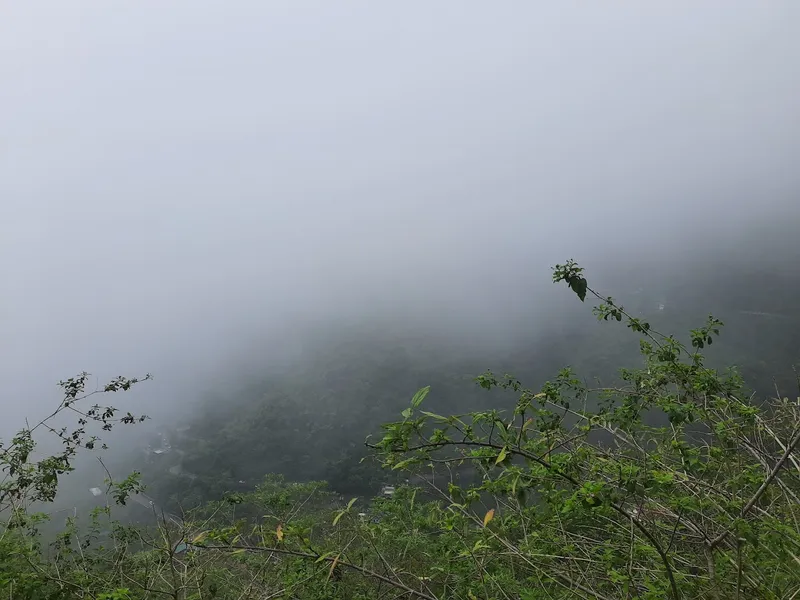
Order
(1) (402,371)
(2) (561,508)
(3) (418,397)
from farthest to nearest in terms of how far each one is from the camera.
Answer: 1. (1) (402,371)
2. (2) (561,508)
3. (3) (418,397)

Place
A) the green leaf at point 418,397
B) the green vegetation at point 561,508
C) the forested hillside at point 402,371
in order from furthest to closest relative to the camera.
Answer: the forested hillside at point 402,371
the green vegetation at point 561,508
the green leaf at point 418,397

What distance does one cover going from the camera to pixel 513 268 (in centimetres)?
14800

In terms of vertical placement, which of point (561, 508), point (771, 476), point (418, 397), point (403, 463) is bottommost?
point (561, 508)

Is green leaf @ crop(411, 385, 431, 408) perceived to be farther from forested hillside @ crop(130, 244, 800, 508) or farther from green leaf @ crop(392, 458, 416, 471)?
forested hillside @ crop(130, 244, 800, 508)

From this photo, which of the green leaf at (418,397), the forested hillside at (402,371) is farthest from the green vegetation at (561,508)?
the forested hillside at (402,371)

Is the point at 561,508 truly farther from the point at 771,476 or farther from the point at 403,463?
the point at 403,463

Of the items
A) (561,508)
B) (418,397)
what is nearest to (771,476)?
(561,508)

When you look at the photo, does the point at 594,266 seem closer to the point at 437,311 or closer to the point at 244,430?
the point at 437,311

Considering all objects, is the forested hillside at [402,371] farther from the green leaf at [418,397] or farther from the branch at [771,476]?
the green leaf at [418,397]

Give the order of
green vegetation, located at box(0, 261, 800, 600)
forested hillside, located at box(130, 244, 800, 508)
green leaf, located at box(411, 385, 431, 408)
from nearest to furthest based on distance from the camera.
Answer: green leaf, located at box(411, 385, 431, 408), green vegetation, located at box(0, 261, 800, 600), forested hillside, located at box(130, 244, 800, 508)

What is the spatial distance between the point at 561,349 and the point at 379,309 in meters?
65.3

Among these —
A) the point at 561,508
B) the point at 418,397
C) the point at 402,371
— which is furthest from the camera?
the point at 402,371

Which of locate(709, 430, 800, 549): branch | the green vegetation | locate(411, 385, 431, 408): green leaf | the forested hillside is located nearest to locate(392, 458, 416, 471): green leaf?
the green vegetation

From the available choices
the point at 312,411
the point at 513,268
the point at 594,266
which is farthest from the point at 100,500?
the point at 513,268
